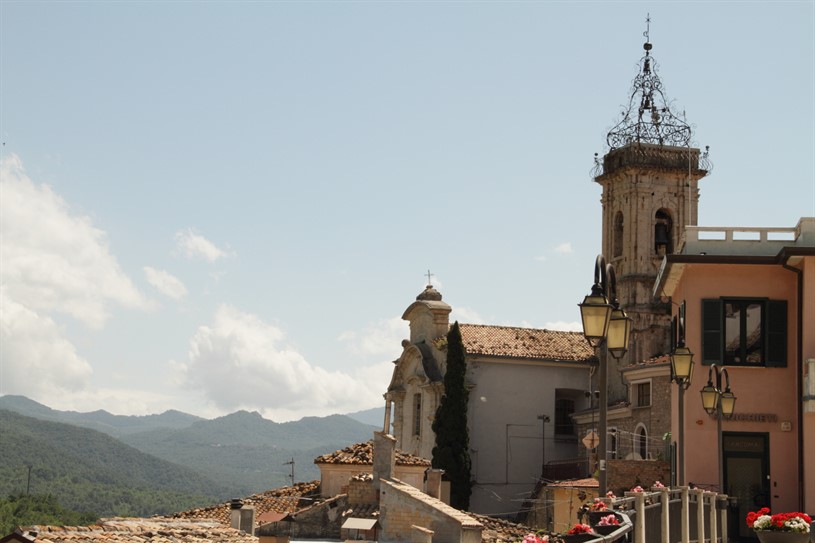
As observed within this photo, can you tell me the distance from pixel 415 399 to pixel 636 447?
15.1 meters

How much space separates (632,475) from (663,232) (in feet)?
69.0

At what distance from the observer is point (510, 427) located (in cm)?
5747

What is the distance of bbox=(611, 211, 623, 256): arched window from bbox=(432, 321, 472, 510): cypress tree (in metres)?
9.47

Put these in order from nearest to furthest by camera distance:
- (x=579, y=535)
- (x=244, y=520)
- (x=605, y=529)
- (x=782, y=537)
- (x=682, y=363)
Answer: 1. (x=579, y=535)
2. (x=605, y=529)
3. (x=782, y=537)
4. (x=682, y=363)
5. (x=244, y=520)

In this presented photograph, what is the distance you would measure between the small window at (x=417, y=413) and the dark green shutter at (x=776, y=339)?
3016 cm

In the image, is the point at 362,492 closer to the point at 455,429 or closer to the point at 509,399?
the point at 455,429

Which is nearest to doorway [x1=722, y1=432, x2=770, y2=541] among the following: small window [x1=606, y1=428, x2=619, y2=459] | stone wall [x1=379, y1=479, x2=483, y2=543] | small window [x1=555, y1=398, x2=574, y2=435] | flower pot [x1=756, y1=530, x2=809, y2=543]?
stone wall [x1=379, y1=479, x2=483, y2=543]

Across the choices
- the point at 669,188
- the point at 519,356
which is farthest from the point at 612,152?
the point at 519,356

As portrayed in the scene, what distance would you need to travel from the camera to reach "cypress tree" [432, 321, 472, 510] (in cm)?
5359

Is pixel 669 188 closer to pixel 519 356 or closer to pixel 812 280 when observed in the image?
pixel 519 356

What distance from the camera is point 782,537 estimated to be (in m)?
19.0

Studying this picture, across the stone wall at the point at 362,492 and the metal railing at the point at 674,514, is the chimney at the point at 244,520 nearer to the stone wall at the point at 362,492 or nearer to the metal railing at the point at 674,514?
the stone wall at the point at 362,492

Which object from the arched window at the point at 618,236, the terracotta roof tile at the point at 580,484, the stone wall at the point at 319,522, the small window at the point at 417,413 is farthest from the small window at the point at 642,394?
the small window at the point at 417,413

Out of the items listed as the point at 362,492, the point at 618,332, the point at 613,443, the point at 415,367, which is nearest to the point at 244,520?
the point at 362,492
